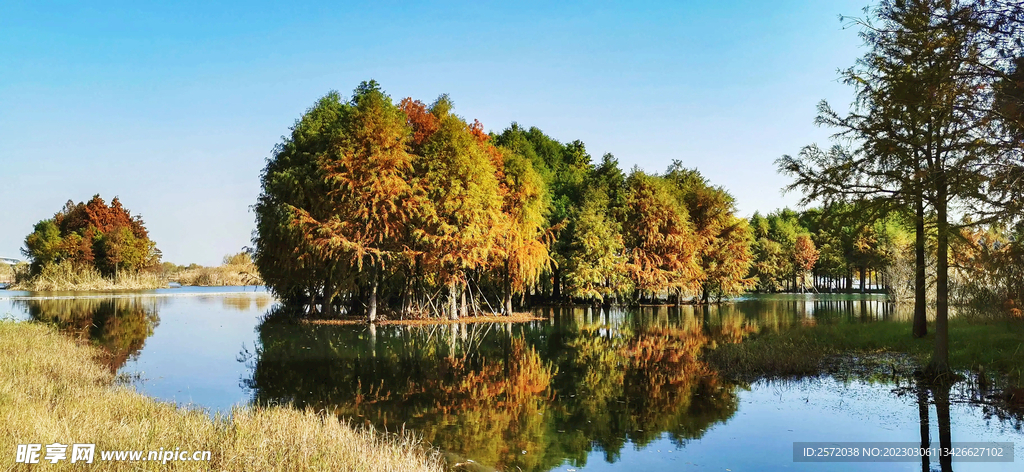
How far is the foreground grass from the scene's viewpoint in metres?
7.23

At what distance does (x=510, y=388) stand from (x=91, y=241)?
73.4 metres

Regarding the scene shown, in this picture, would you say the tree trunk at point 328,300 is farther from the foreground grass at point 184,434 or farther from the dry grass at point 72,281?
the dry grass at point 72,281

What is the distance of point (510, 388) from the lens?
1507cm

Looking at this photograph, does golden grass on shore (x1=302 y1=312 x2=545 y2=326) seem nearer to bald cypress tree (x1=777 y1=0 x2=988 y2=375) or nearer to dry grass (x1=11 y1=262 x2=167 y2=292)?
bald cypress tree (x1=777 y1=0 x2=988 y2=375)

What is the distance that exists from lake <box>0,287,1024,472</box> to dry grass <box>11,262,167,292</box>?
5153 cm

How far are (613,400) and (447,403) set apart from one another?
341 cm

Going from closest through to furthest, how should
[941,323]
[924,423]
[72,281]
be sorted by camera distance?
[924,423], [941,323], [72,281]

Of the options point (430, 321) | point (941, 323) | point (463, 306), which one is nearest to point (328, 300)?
point (430, 321)

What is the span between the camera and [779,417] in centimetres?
1197

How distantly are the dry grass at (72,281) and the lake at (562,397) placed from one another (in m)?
51.5

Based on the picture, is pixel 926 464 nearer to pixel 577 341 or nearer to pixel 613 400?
pixel 613 400

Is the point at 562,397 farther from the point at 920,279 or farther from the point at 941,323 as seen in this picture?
the point at 920,279

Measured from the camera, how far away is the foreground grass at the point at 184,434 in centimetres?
723

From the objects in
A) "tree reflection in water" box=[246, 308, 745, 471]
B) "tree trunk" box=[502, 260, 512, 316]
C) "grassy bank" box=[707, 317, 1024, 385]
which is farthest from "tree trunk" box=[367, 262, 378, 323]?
"grassy bank" box=[707, 317, 1024, 385]
